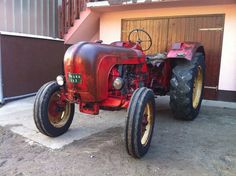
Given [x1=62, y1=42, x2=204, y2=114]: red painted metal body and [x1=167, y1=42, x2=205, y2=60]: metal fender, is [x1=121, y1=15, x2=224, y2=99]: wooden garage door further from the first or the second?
[x1=62, y1=42, x2=204, y2=114]: red painted metal body

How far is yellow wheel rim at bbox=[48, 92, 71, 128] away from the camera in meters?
3.57

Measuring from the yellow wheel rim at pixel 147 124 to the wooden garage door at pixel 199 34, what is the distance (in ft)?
12.2

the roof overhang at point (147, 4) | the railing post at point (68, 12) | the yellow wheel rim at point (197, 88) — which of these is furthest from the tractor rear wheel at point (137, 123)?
the railing post at point (68, 12)

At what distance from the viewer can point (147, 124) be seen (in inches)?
124

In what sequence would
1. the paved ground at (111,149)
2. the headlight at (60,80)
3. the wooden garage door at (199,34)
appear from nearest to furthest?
the paved ground at (111,149)
the headlight at (60,80)
the wooden garage door at (199,34)

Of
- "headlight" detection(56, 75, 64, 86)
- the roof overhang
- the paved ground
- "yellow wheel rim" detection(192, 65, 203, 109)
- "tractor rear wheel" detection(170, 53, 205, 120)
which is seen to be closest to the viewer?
the paved ground

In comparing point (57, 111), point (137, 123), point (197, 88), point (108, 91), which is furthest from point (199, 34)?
point (137, 123)

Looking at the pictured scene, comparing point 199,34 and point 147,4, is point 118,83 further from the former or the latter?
point 199,34

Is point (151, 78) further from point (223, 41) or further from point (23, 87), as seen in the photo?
point (23, 87)

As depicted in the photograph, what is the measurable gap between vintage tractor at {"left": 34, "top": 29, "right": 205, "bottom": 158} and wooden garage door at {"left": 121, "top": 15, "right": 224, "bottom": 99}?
7.52 ft

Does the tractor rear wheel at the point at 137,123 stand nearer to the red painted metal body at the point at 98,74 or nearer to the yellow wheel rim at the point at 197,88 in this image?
the red painted metal body at the point at 98,74

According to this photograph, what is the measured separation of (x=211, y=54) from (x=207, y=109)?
5.15 feet

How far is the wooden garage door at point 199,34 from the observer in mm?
6211

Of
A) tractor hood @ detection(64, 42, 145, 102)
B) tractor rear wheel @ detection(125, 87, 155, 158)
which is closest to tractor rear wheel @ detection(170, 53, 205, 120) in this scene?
tractor rear wheel @ detection(125, 87, 155, 158)
